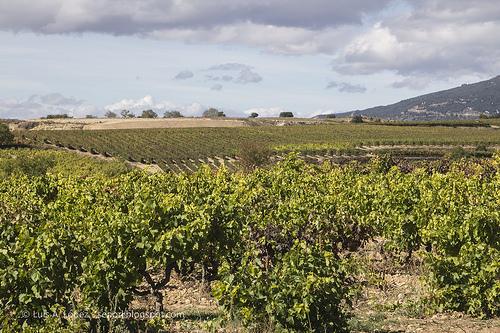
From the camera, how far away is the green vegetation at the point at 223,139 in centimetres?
7538

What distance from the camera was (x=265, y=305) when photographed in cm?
921

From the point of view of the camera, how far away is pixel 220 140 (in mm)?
90750

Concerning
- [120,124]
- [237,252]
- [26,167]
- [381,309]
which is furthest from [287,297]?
[120,124]

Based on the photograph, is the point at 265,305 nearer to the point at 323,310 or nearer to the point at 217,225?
the point at 323,310

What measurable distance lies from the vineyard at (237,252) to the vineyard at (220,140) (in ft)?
145

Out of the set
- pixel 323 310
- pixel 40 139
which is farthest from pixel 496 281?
pixel 40 139

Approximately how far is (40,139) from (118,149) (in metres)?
15.0

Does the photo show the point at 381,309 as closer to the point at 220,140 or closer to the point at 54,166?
the point at 54,166

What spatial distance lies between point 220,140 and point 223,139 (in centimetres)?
169

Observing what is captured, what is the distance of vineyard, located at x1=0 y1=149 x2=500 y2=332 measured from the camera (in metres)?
9.27

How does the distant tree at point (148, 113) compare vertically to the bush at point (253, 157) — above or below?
above

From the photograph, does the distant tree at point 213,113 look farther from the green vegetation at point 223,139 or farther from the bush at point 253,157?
the bush at point 253,157

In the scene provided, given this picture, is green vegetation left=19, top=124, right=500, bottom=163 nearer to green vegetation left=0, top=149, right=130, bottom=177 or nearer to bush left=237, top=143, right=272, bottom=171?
bush left=237, top=143, right=272, bottom=171

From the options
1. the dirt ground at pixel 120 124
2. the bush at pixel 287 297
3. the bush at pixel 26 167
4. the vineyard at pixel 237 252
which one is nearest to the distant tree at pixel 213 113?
the dirt ground at pixel 120 124
